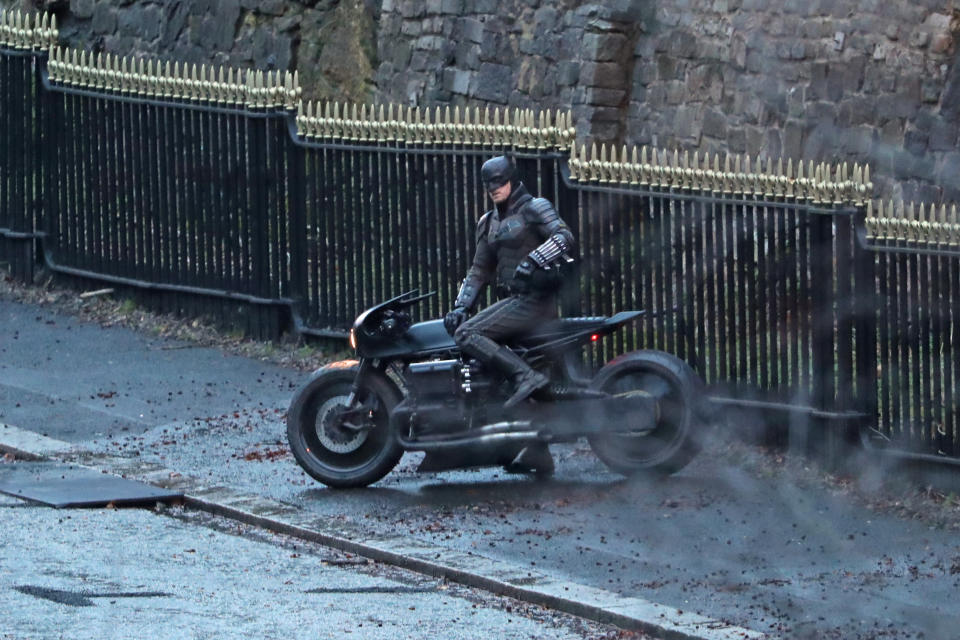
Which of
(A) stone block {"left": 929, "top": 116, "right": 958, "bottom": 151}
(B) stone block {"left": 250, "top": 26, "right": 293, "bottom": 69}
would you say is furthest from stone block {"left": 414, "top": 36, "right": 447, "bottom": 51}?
(A) stone block {"left": 929, "top": 116, "right": 958, "bottom": 151}

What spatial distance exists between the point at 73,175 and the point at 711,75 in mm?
5303

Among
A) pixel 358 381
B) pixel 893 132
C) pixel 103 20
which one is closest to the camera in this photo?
pixel 358 381

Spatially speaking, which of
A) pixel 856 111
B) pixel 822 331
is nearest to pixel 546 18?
pixel 856 111

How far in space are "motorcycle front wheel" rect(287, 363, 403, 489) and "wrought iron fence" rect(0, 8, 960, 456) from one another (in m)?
1.96

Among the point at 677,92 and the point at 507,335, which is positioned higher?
the point at 677,92

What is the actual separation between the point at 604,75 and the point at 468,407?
7121mm

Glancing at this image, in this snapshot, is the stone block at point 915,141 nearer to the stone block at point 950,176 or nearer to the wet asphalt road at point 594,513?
the stone block at point 950,176

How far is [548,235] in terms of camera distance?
10.8 metres

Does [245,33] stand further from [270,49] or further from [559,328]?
[559,328]

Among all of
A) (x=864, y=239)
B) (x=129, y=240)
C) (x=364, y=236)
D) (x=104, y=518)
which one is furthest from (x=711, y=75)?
(x=104, y=518)

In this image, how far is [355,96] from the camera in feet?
66.2

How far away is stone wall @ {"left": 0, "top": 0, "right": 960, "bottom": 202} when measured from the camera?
1479cm

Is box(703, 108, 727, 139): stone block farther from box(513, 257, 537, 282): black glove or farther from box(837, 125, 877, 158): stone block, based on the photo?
box(513, 257, 537, 282): black glove

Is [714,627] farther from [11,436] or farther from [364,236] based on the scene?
[364,236]
